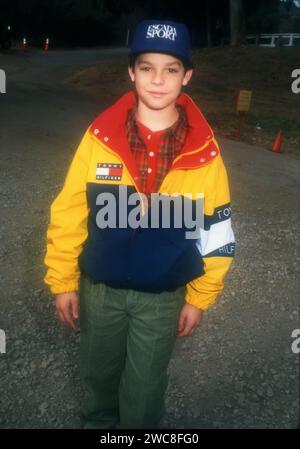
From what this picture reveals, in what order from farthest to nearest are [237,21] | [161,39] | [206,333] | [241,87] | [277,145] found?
[237,21] → [241,87] → [277,145] → [206,333] → [161,39]

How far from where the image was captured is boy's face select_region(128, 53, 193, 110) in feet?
6.92

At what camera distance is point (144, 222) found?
2146 millimetres

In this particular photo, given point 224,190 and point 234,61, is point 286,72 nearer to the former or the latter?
point 234,61

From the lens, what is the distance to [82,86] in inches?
733

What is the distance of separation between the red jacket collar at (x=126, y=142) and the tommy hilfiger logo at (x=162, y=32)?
337 millimetres

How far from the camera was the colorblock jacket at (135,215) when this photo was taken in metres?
2.11

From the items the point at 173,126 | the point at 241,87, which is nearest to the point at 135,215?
the point at 173,126

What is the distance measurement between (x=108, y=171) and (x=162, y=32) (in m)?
0.69

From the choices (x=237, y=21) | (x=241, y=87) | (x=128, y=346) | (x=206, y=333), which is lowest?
(x=241, y=87)

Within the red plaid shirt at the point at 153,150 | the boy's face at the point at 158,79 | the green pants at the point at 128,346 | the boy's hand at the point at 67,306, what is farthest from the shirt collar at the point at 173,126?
the boy's hand at the point at 67,306

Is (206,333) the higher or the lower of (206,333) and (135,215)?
the lower

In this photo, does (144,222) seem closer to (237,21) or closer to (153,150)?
(153,150)

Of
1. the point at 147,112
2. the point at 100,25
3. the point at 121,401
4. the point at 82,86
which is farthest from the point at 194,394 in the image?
the point at 100,25
